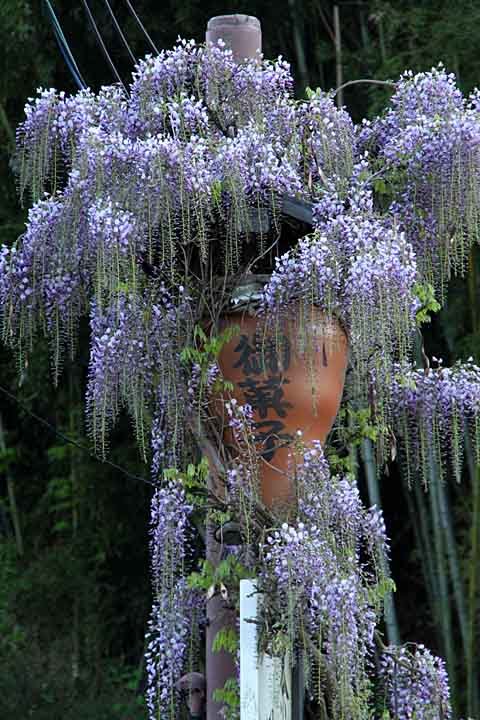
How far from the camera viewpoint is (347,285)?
2777 millimetres

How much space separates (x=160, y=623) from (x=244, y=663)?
42 centimetres

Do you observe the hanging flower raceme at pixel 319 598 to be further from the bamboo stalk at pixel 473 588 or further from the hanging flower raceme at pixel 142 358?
the bamboo stalk at pixel 473 588

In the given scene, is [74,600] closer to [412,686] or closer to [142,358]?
[412,686]

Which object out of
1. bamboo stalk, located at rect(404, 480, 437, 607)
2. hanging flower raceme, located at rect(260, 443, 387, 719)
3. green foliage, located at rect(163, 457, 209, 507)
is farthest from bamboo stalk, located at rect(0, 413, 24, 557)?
hanging flower raceme, located at rect(260, 443, 387, 719)

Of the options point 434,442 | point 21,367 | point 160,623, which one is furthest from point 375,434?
point 21,367

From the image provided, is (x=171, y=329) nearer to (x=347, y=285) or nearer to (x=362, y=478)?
(x=347, y=285)

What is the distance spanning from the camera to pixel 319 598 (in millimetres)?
2756

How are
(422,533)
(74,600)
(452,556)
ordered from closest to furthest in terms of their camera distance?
(452,556), (422,533), (74,600)

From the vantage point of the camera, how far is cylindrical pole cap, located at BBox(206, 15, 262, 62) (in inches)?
126

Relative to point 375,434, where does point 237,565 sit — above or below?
below

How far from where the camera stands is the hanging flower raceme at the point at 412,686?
3.09 metres

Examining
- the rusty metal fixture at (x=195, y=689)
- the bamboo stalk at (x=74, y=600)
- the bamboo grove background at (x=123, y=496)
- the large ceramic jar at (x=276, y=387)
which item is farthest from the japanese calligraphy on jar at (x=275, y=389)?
the bamboo stalk at (x=74, y=600)

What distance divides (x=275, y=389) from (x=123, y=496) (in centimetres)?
363

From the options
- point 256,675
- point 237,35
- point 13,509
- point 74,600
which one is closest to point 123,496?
point 74,600
